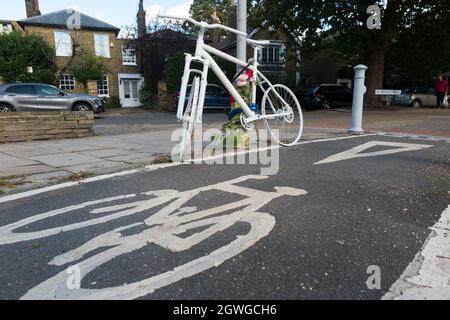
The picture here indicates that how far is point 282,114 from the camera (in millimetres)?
6199

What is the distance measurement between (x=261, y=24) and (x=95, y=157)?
55.9 ft

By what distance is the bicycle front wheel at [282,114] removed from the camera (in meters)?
6.19

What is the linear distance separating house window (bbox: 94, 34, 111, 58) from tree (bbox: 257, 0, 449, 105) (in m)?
15.8

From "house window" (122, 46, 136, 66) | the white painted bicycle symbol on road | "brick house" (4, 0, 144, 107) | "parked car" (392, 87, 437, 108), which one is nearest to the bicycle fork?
the white painted bicycle symbol on road

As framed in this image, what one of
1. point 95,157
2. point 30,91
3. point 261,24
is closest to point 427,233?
point 95,157

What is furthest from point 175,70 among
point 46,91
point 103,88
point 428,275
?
point 428,275

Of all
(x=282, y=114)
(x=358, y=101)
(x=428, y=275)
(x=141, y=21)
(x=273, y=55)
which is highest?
(x=141, y=21)

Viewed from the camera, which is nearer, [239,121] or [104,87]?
[239,121]

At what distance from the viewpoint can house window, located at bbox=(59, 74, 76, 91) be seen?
93.8ft

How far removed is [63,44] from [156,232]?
100 feet

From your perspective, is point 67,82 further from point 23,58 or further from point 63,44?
point 23,58

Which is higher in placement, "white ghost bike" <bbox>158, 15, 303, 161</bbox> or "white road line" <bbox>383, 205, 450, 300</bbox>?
"white ghost bike" <bbox>158, 15, 303, 161</bbox>

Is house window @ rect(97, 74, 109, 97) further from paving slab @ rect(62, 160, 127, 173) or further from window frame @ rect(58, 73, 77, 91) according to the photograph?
paving slab @ rect(62, 160, 127, 173)

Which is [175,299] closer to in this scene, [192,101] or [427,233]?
[427,233]
